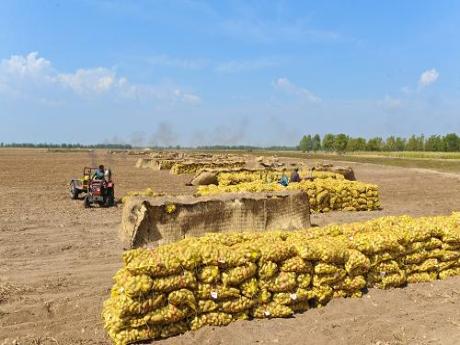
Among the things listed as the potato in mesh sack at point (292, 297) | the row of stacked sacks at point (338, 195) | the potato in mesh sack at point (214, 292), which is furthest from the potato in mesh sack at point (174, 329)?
the row of stacked sacks at point (338, 195)

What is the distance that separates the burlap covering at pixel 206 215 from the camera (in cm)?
1228

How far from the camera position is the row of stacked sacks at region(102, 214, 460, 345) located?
7027mm

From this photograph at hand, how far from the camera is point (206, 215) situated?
13.2m

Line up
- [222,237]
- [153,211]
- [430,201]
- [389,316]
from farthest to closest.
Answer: [430,201]
[153,211]
[222,237]
[389,316]

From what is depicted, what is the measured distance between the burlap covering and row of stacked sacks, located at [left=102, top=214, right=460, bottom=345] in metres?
3.63

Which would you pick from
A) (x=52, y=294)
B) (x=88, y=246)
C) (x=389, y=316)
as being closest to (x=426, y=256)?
(x=389, y=316)

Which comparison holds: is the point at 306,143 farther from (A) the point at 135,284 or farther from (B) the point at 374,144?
(A) the point at 135,284

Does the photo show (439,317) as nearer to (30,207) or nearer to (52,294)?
(52,294)

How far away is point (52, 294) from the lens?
9016 millimetres

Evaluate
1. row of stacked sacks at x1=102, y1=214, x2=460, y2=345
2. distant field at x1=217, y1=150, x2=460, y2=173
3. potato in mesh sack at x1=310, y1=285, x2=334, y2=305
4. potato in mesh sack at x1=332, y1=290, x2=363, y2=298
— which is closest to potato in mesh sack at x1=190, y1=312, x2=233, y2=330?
row of stacked sacks at x1=102, y1=214, x2=460, y2=345

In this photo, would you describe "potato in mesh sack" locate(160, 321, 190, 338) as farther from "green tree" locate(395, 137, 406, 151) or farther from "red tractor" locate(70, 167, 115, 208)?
"green tree" locate(395, 137, 406, 151)

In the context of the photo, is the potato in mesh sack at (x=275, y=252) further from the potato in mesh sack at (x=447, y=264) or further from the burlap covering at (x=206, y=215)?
the burlap covering at (x=206, y=215)

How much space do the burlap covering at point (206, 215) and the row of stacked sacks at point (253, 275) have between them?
3.63 metres

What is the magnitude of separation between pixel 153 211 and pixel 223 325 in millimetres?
5324
